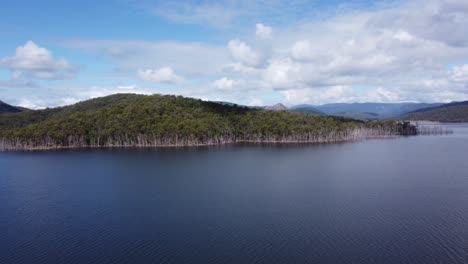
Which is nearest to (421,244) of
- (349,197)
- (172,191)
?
(349,197)

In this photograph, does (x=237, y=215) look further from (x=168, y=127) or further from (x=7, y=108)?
(x=7, y=108)

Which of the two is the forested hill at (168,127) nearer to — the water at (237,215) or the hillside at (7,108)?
the water at (237,215)

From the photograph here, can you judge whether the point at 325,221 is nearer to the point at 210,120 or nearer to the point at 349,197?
the point at 349,197

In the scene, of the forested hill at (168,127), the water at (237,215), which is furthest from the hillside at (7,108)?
the water at (237,215)

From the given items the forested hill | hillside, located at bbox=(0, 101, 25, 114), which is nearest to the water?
the forested hill

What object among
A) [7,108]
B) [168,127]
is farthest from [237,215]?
[7,108]

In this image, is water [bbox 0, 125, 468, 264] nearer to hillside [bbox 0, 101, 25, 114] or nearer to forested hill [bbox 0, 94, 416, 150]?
forested hill [bbox 0, 94, 416, 150]

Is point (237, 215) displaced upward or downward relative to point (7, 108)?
downward
